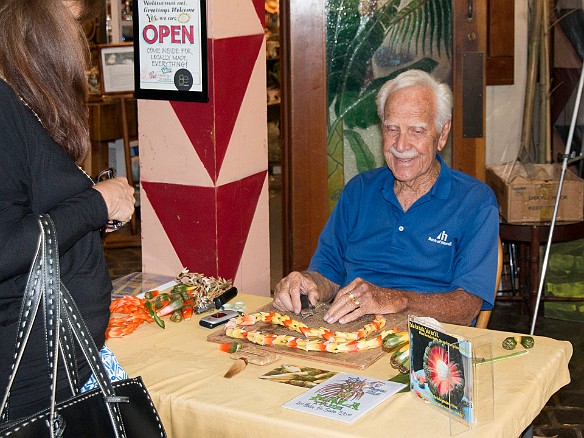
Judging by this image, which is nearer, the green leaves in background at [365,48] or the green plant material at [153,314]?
the green plant material at [153,314]

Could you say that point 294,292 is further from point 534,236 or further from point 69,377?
point 534,236

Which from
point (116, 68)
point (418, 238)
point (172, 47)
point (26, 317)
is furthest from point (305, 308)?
point (116, 68)

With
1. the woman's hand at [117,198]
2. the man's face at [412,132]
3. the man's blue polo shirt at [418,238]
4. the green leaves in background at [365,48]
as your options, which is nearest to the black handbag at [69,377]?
the woman's hand at [117,198]

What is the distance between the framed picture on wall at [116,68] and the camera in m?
7.23

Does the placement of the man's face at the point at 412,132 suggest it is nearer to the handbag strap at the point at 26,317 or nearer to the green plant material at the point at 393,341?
the green plant material at the point at 393,341

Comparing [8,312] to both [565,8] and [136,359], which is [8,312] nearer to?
[136,359]

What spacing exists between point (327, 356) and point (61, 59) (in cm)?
95

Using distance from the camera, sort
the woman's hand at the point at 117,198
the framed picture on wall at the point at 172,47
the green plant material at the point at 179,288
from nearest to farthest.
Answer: the woman's hand at the point at 117,198 < the green plant material at the point at 179,288 < the framed picture on wall at the point at 172,47

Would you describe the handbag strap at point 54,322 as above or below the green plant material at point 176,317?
above

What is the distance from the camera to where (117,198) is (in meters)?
2.00

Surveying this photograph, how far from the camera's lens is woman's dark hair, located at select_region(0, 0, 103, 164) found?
1.85 meters

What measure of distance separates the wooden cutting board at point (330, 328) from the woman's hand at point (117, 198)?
536 millimetres

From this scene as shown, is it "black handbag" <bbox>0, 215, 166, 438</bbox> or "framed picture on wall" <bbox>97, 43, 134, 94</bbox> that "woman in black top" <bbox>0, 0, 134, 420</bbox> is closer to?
"black handbag" <bbox>0, 215, 166, 438</bbox>

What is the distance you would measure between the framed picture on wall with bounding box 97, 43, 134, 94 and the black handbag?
5650mm
